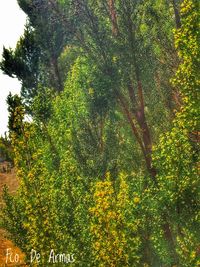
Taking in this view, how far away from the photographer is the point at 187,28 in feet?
66.3

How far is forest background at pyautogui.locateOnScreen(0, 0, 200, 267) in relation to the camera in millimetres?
20125

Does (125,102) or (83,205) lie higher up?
(125,102)

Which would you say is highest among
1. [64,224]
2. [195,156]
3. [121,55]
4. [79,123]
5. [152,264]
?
[121,55]

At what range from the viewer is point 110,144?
103 ft

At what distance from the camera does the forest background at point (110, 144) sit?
20.1 metres

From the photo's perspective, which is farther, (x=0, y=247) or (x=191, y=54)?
(x=0, y=247)

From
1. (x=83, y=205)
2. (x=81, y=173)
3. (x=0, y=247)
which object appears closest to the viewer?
(x=83, y=205)

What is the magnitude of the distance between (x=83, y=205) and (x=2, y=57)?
22484 mm

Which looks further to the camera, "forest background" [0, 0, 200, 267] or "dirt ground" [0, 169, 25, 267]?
"dirt ground" [0, 169, 25, 267]

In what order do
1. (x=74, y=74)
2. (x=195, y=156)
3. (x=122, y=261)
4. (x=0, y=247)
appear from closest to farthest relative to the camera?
(x=122, y=261) → (x=195, y=156) → (x=74, y=74) → (x=0, y=247)

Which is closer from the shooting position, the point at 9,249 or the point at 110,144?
the point at 110,144

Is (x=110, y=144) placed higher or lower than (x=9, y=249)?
higher

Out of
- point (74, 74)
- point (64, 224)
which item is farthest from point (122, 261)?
point (74, 74)

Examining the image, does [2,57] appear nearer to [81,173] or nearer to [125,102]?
[125,102]
